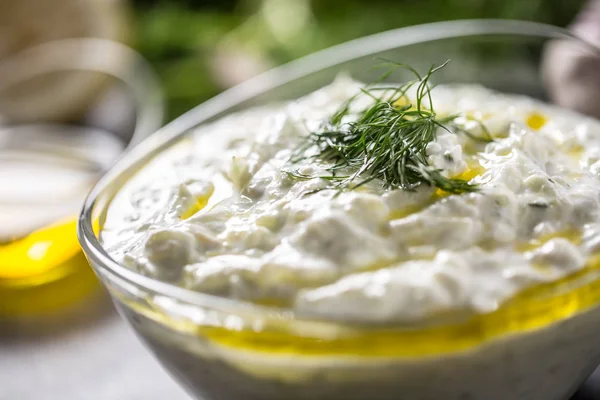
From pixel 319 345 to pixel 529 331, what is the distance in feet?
0.88

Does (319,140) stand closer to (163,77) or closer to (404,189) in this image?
(404,189)

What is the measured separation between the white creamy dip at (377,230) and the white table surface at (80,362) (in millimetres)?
395

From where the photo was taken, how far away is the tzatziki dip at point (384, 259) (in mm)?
920

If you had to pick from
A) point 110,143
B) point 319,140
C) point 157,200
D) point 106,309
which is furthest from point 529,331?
point 110,143

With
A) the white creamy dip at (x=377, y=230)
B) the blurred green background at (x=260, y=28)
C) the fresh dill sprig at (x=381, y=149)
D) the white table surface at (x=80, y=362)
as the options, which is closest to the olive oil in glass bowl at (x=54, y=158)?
the white table surface at (x=80, y=362)

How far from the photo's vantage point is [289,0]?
2836mm

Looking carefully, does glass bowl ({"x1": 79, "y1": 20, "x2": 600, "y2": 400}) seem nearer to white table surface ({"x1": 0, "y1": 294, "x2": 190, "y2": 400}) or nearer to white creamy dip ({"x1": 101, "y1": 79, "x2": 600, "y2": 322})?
white creamy dip ({"x1": 101, "y1": 79, "x2": 600, "y2": 322})

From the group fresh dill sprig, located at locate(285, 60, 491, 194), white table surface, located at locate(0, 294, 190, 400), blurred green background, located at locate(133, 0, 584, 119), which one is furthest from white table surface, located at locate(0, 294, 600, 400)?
blurred green background, located at locate(133, 0, 584, 119)

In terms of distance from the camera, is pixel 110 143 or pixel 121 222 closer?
pixel 121 222

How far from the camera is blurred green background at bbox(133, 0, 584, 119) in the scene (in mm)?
2520

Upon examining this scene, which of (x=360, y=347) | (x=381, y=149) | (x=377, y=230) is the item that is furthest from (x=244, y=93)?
(x=360, y=347)

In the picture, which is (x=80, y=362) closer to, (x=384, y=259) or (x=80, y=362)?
(x=80, y=362)

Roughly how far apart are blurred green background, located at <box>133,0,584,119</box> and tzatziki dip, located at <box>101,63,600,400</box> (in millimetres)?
1249

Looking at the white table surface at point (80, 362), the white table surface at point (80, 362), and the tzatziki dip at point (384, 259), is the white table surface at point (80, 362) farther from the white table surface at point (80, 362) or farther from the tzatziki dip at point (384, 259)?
the tzatziki dip at point (384, 259)
